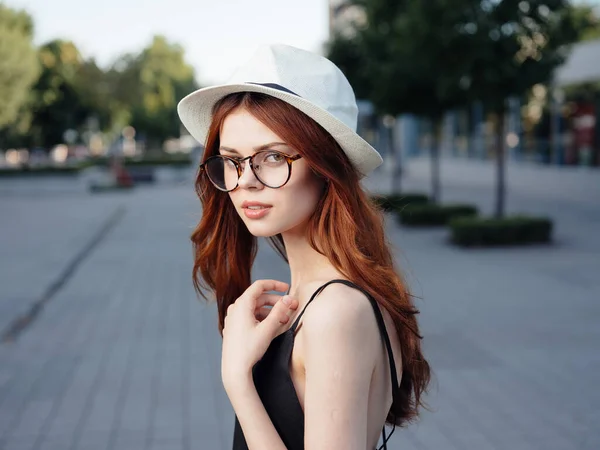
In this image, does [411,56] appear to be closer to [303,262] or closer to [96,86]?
[303,262]

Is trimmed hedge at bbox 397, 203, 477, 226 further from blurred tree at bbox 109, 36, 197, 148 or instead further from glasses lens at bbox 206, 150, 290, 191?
blurred tree at bbox 109, 36, 197, 148

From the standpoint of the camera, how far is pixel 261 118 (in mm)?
1627

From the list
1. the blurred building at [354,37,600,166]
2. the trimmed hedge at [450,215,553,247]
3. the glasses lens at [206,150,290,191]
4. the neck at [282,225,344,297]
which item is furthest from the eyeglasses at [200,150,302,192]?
the blurred building at [354,37,600,166]

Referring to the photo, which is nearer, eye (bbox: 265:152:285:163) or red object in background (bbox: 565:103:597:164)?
eye (bbox: 265:152:285:163)

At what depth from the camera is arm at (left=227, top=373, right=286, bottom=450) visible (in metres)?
1.58

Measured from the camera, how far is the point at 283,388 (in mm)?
1619

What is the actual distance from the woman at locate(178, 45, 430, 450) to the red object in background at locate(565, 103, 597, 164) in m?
30.5

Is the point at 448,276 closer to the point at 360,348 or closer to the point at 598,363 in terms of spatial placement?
the point at 598,363

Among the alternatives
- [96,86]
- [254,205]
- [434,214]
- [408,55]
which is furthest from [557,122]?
[254,205]

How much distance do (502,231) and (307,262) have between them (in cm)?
1195

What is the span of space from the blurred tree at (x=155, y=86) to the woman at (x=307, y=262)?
37.4 m

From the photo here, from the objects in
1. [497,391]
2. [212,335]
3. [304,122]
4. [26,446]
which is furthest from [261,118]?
[212,335]

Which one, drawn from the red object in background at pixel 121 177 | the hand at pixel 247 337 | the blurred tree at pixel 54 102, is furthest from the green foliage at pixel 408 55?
the blurred tree at pixel 54 102

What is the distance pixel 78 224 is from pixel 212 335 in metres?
12.5
